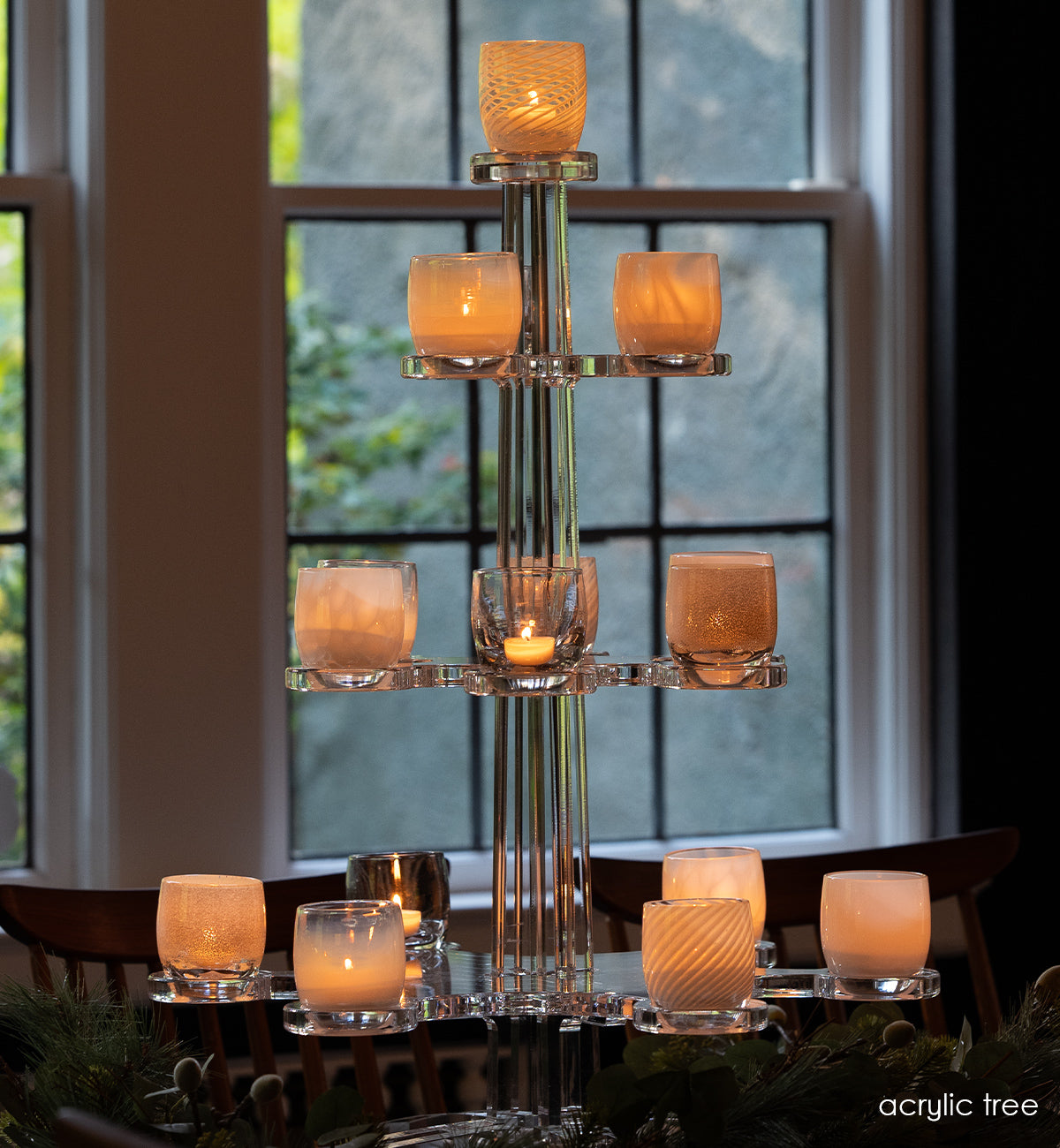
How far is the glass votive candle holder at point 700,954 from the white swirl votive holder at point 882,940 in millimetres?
115

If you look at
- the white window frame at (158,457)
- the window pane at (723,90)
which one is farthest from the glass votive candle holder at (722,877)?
the window pane at (723,90)

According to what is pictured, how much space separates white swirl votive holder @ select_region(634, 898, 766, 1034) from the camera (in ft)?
3.53

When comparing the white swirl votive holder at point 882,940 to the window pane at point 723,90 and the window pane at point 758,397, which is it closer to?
the window pane at point 758,397

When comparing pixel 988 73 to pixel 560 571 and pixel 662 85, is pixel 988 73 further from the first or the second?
pixel 560 571

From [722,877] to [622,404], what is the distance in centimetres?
129

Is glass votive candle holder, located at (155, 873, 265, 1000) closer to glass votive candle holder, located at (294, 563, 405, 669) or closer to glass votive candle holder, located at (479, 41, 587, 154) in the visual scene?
glass votive candle holder, located at (294, 563, 405, 669)

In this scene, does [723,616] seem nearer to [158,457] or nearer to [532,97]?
[532,97]

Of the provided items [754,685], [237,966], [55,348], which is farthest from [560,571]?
[55,348]

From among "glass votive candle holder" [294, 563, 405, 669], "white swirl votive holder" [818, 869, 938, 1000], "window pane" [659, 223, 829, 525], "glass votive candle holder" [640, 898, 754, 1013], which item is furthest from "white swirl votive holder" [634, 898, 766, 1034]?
"window pane" [659, 223, 829, 525]

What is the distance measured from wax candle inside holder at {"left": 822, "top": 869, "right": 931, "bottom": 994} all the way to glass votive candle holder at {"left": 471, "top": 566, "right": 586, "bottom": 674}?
0.90ft

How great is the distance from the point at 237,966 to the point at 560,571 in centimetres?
37

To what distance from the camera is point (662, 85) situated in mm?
2432

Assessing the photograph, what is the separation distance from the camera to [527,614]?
115 centimetres

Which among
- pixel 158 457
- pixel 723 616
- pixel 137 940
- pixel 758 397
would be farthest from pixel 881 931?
pixel 758 397
